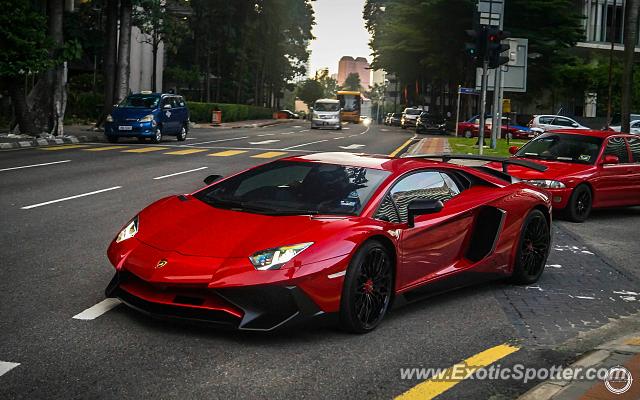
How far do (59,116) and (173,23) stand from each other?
74.1 feet

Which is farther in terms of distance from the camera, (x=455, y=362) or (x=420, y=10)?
(x=420, y=10)

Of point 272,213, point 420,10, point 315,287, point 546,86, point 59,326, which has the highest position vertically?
point 420,10

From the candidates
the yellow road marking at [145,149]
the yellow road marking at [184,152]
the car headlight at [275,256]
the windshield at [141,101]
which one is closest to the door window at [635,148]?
the car headlight at [275,256]

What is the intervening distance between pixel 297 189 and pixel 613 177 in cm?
814

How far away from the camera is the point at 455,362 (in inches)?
198

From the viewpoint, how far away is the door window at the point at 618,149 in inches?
513

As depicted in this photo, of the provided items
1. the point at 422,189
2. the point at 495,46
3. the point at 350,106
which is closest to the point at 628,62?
the point at 495,46

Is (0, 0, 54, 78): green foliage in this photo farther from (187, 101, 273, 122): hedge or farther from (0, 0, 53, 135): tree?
(187, 101, 273, 122): hedge

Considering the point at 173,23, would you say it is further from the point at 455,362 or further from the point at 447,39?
the point at 455,362

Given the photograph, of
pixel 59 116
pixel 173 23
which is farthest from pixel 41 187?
pixel 173 23

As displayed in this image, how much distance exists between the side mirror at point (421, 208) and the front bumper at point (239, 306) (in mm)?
1164

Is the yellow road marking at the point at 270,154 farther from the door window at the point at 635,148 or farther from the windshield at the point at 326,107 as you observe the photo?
the windshield at the point at 326,107

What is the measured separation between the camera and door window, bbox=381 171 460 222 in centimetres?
612

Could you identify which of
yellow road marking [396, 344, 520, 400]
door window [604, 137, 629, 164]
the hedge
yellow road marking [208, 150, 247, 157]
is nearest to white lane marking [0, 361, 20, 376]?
yellow road marking [396, 344, 520, 400]
